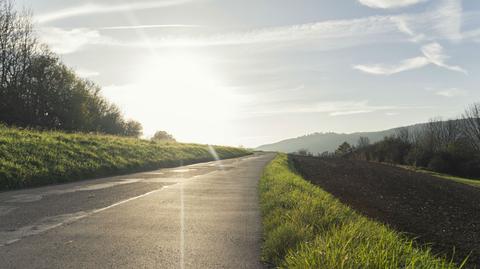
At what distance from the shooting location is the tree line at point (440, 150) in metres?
54.2

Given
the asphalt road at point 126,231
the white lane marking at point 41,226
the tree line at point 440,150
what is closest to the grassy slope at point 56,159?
the asphalt road at point 126,231

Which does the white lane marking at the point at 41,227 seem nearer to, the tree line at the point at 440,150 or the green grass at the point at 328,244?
the green grass at the point at 328,244

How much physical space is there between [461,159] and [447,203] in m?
43.6

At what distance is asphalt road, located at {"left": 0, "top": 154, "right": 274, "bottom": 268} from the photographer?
14.9 feet

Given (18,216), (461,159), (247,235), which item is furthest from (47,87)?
(461,159)

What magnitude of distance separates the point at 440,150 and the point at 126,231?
62925 millimetres

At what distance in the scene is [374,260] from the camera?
12.1 feet

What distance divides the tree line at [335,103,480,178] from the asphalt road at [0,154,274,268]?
54173 mm

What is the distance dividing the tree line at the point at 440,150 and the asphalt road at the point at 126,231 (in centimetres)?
5417

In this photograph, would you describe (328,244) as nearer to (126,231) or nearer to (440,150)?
(126,231)

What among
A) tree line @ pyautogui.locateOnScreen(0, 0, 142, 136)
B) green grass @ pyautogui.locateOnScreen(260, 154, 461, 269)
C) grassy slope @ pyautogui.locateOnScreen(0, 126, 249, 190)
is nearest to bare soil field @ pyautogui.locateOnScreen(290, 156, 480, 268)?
green grass @ pyautogui.locateOnScreen(260, 154, 461, 269)

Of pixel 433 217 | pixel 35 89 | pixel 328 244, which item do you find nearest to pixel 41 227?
pixel 328 244

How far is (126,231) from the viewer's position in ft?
19.9

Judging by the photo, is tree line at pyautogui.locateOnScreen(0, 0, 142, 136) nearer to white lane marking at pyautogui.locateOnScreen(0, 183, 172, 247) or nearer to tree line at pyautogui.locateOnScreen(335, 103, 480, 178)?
white lane marking at pyautogui.locateOnScreen(0, 183, 172, 247)
